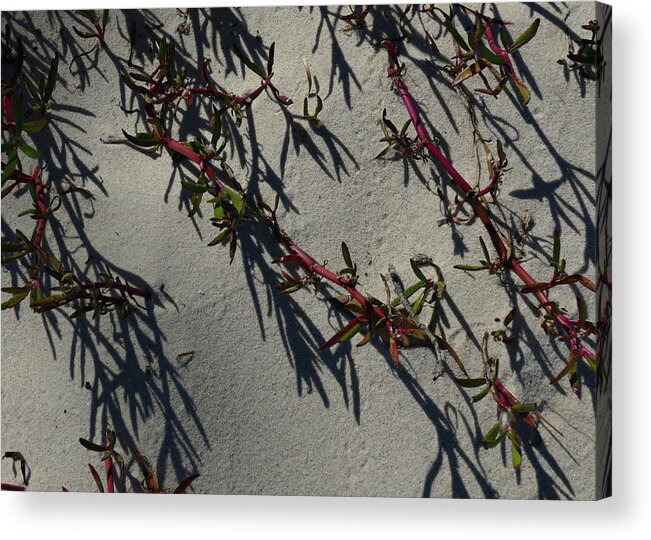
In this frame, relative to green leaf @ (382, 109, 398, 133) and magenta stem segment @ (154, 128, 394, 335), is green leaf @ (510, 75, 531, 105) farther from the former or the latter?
magenta stem segment @ (154, 128, 394, 335)

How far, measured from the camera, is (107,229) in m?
1.84

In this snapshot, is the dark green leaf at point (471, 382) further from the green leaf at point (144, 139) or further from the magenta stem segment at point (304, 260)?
the green leaf at point (144, 139)

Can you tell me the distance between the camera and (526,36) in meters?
1.69

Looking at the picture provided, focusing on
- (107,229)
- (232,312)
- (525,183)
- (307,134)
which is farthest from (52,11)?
(525,183)

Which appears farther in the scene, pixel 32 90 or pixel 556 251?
pixel 32 90

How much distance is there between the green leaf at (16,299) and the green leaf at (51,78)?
0.35 metres

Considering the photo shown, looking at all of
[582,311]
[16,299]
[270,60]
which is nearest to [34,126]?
[16,299]

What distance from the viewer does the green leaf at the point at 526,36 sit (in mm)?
1686

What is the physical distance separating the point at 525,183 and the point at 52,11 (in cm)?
92

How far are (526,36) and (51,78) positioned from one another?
0.84 metres

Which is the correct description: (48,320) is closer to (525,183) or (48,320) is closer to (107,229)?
(107,229)

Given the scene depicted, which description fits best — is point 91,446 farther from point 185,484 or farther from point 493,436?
point 493,436

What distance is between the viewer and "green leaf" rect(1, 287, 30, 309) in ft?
5.98

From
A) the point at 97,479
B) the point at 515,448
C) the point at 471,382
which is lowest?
the point at 97,479
